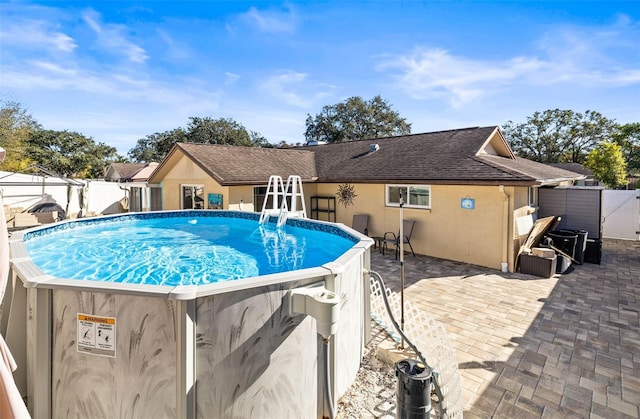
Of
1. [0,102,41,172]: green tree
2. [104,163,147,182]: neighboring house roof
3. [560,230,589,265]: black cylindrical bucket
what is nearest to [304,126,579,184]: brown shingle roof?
[560,230,589,265]: black cylindrical bucket

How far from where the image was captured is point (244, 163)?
15078 millimetres

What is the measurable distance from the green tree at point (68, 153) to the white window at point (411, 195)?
46.1m

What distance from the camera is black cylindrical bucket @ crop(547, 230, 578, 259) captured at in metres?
9.97

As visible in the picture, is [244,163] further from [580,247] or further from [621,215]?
[621,215]

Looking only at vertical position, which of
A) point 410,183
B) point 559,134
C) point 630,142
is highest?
point 559,134

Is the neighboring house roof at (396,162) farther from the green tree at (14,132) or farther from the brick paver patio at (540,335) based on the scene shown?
the green tree at (14,132)

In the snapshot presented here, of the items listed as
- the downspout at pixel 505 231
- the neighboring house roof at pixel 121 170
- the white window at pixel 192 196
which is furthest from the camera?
the neighboring house roof at pixel 121 170

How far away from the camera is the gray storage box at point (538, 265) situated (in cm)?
883

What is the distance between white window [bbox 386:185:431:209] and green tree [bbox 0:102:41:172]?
3571 cm

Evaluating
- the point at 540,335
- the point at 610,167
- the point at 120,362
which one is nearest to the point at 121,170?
the point at 120,362

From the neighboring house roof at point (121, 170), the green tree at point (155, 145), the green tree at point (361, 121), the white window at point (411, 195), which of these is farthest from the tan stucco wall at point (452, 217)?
the neighboring house roof at point (121, 170)

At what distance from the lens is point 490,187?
9.80 meters

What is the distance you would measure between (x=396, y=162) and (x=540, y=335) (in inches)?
351

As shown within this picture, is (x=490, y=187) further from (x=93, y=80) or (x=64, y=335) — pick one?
(x=93, y=80)
